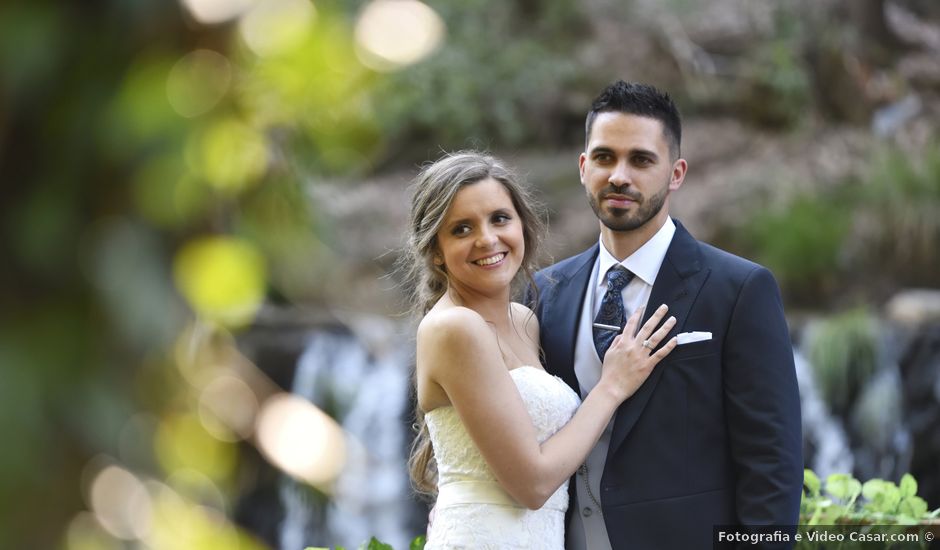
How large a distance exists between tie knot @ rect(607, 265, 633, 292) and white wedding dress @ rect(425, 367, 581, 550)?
0.44 meters

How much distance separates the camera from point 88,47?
0.59m

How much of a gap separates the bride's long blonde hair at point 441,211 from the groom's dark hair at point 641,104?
0.33 meters

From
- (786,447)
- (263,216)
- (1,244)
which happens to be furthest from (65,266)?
(786,447)

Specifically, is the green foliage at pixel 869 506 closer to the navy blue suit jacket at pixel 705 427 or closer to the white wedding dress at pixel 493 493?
the navy blue suit jacket at pixel 705 427

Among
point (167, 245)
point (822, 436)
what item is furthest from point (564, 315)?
point (822, 436)

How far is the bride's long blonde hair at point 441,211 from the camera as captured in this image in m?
3.54

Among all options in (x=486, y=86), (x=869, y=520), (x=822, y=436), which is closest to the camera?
(x=869, y=520)

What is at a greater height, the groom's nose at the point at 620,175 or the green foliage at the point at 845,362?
the green foliage at the point at 845,362

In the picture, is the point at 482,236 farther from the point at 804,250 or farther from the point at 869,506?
the point at 804,250

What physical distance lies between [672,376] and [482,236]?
2.49 feet

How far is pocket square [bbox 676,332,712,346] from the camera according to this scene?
3529 millimetres

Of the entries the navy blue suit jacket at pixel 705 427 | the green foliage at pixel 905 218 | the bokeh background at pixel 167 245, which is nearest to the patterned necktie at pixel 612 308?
the navy blue suit jacket at pixel 705 427

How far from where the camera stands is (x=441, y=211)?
11.6 feet

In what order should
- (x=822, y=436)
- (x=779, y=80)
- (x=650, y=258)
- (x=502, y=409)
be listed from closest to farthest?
(x=502, y=409)
(x=650, y=258)
(x=822, y=436)
(x=779, y=80)
